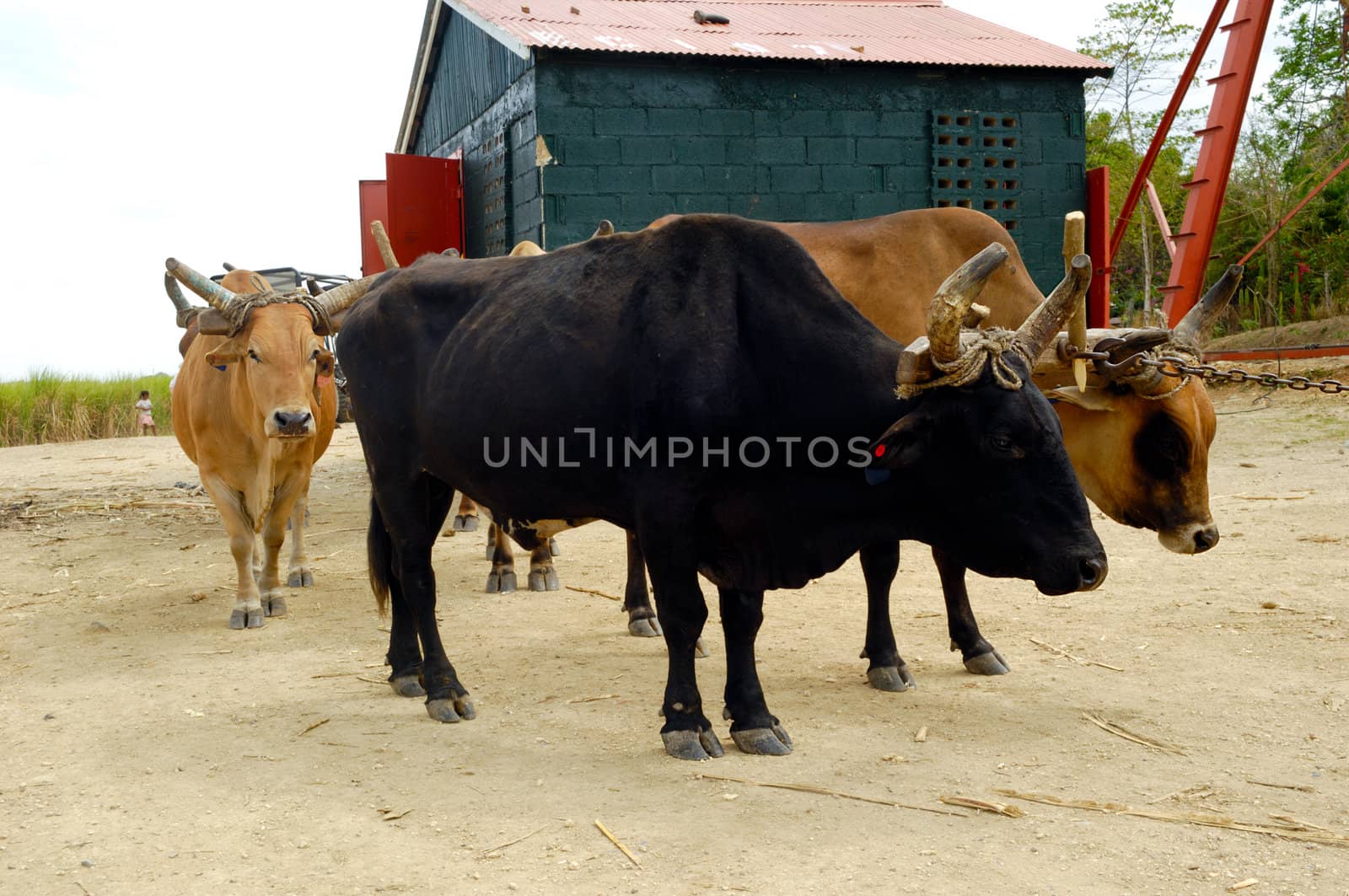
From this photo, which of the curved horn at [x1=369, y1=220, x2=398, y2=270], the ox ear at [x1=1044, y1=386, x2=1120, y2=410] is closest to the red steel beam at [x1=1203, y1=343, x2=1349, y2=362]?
the ox ear at [x1=1044, y1=386, x2=1120, y2=410]

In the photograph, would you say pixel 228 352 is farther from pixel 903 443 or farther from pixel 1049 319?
pixel 1049 319

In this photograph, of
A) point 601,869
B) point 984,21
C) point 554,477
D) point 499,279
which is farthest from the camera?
point 984,21

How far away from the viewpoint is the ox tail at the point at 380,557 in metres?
5.48

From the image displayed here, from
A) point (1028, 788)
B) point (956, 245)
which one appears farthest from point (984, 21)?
point (1028, 788)

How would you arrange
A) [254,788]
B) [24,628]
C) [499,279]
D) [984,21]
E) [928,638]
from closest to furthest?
[254,788]
[499,279]
[928,638]
[24,628]
[984,21]

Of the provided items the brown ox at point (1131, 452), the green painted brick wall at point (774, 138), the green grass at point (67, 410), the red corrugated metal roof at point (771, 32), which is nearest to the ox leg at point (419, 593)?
the brown ox at point (1131, 452)

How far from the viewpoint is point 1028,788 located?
3.85 metres

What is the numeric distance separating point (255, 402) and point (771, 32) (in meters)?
8.51

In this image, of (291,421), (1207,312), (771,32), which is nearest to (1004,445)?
(1207,312)

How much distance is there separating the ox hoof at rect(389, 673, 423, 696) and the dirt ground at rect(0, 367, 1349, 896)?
3.2 inches

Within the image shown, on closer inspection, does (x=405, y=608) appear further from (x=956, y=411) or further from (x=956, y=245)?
(x=956, y=245)

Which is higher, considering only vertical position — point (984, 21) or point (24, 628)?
point (984, 21)

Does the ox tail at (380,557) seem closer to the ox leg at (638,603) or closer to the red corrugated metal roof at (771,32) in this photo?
the ox leg at (638,603)

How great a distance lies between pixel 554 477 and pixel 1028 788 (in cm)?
199
